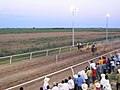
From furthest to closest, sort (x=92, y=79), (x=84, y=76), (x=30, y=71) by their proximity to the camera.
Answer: (x=30, y=71)
(x=92, y=79)
(x=84, y=76)

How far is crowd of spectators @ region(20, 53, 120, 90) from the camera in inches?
400

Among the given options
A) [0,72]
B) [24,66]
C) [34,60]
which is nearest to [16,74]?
[0,72]

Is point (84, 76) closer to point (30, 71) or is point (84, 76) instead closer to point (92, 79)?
point (92, 79)

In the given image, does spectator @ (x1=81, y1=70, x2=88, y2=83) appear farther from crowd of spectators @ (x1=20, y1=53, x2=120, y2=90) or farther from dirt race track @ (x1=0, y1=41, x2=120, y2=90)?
dirt race track @ (x1=0, y1=41, x2=120, y2=90)

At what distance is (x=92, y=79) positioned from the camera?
45.2 ft

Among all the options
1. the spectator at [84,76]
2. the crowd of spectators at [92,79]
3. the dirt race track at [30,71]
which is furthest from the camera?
the dirt race track at [30,71]

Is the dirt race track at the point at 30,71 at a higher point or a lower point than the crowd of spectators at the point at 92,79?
lower

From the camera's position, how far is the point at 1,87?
14500 millimetres

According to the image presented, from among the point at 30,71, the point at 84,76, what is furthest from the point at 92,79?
the point at 30,71

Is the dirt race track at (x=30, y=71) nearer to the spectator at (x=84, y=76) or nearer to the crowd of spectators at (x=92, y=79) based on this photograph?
the crowd of spectators at (x=92, y=79)

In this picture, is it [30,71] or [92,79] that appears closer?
[92,79]

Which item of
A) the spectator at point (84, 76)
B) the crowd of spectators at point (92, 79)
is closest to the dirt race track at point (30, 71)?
the crowd of spectators at point (92, 79)

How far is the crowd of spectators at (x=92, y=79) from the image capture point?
10.1 meters

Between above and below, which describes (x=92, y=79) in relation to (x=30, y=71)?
above
